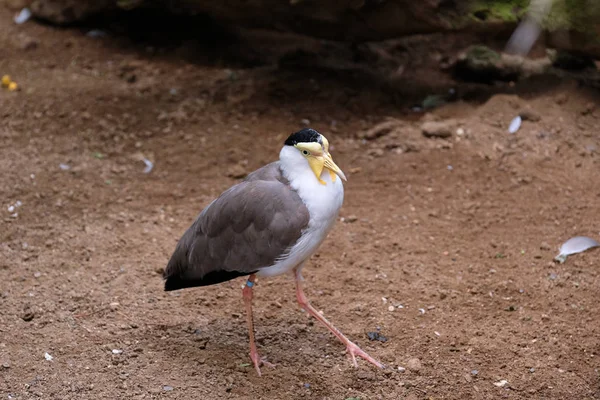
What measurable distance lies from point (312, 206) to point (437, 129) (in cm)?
255

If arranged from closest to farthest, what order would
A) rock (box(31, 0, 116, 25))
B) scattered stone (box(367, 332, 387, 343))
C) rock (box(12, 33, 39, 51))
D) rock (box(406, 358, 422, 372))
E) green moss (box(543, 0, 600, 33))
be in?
rock (box(406, 358, 422, 372)), scattered stone (box(367, 332, 387, 343)), green moss (box(543, 0, 600, 33)), rock (box(12, 33, 39, 51)), rock (box(31, 0, 116, 25))

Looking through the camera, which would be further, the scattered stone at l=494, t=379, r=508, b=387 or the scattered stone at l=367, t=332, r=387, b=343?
the scattered stone at l=367, t=332, r=387, b=343

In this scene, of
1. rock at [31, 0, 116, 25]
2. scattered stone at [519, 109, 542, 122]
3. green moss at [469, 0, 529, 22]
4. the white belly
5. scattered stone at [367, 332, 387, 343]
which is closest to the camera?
the white belly

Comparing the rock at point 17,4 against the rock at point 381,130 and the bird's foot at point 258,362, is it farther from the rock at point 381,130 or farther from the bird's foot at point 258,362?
the bird's foot at point 258,362

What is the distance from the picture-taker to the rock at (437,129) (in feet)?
19.6

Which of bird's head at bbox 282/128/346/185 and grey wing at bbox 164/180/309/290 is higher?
bird's head at bbox 282/128/346/185

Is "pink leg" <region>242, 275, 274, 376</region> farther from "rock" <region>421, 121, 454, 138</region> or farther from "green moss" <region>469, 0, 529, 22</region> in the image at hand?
"green moss" <region>469, 0, 529, 22</region>

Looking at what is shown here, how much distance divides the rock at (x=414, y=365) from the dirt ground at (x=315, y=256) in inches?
1.0

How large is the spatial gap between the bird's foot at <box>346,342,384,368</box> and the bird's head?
100 cm

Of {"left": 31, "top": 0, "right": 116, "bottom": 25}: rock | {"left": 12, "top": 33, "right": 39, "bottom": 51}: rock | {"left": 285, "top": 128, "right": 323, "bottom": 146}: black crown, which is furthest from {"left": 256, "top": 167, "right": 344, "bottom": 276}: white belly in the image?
{"left": 12, "top": 33, "right": 39, "bottom": 51}: rock

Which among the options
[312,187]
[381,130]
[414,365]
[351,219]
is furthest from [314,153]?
[381,130]

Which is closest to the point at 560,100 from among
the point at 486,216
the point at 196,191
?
the point at 486,216

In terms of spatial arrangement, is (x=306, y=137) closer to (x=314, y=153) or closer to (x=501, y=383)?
(x=314, y=153)

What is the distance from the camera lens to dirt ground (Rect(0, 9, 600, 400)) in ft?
13.1
